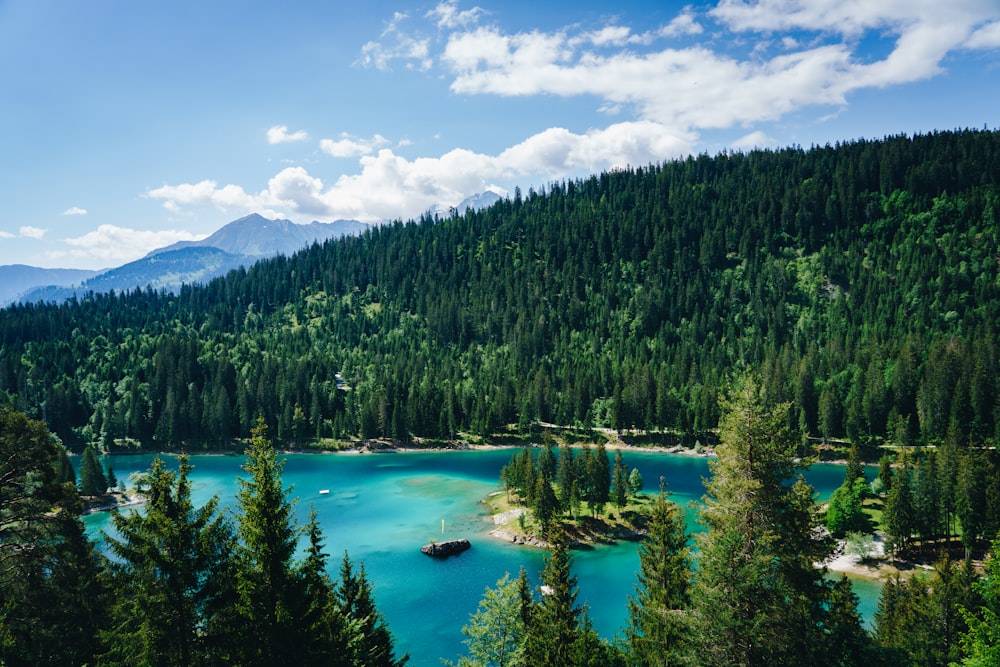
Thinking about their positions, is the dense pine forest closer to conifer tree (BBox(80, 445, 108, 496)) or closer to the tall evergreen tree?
the tall evergreen tree

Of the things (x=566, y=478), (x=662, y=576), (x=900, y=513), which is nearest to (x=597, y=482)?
(x=566, y=478)

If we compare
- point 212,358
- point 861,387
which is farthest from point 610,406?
point 212,358

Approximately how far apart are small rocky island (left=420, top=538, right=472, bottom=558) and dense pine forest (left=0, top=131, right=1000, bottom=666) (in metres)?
10.2

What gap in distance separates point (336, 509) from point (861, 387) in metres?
112

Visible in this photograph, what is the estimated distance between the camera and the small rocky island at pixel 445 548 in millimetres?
67188

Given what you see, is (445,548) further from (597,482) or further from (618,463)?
(618,463)

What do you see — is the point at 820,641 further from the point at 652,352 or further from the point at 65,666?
the point at 652,352

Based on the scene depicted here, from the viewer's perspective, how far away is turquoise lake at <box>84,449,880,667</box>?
175ft

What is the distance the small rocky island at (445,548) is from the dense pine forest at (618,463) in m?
10.2

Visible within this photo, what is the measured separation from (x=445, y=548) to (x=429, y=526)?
1185cm

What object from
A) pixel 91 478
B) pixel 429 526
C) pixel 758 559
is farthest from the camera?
pixel 91 478

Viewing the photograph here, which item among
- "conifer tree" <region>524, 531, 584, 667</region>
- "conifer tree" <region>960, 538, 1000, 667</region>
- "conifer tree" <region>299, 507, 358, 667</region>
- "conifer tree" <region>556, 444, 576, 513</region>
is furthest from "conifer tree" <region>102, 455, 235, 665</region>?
"conifer tree" <region>556, 444, 576, 513</region>

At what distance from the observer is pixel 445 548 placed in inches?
2657

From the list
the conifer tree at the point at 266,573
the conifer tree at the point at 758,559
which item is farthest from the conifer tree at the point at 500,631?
the conifer tree at the point at 758,559
